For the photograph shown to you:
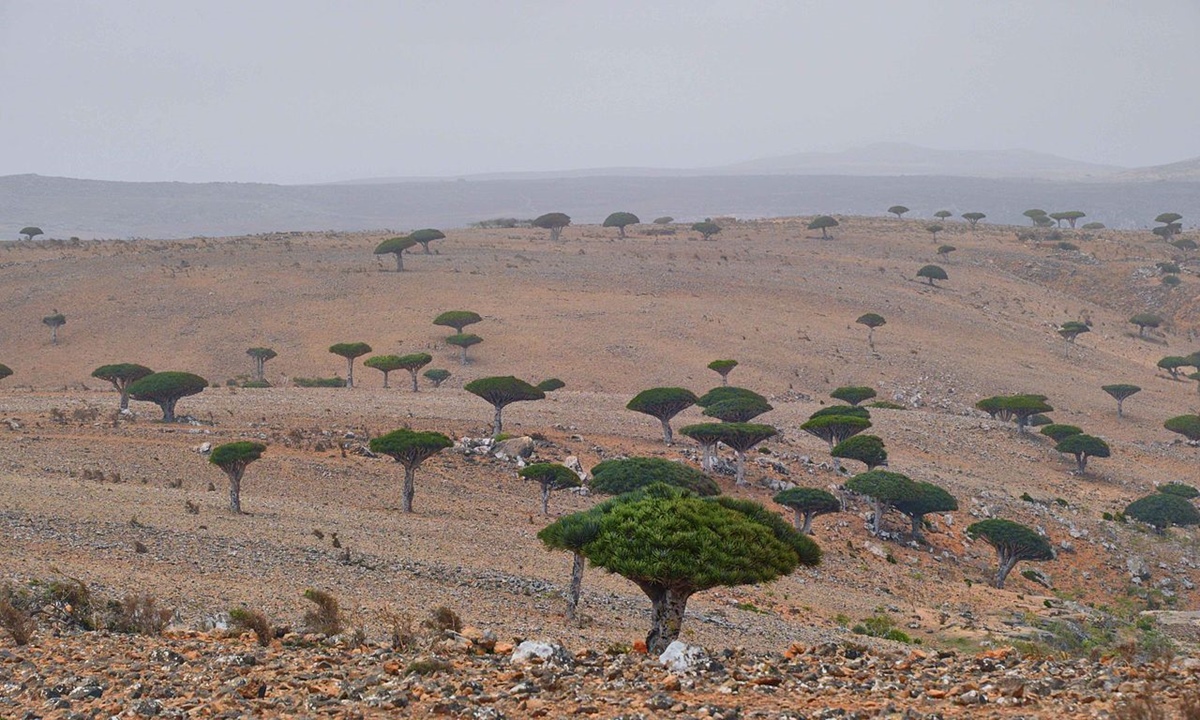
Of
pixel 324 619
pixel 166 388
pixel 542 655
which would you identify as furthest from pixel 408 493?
pixel 542 655

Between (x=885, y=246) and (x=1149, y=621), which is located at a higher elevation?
(x=885, y=246)

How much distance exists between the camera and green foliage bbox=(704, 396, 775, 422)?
119 ft

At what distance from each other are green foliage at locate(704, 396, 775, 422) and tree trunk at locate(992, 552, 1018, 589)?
33.3 ft

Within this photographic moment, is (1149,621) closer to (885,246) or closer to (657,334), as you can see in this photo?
(657,334)

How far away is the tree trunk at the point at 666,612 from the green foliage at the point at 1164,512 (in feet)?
98.8

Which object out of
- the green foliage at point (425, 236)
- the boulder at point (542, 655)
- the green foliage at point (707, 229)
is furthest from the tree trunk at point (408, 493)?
the green foliage at point (707, 229)

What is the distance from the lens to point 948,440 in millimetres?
45344

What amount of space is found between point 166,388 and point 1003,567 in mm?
28652

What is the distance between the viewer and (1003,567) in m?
29.7

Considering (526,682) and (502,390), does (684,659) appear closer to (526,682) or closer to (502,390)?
(526,682)

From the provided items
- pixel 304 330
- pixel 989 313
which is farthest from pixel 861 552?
pixel 989 313

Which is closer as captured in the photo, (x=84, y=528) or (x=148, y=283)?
(x=84, y=528)

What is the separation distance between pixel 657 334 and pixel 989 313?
3093 centimetres

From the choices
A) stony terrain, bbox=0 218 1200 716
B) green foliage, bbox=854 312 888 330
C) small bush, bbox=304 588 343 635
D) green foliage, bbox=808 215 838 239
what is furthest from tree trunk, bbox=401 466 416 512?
green foliage, bbox=808 215 838 239
